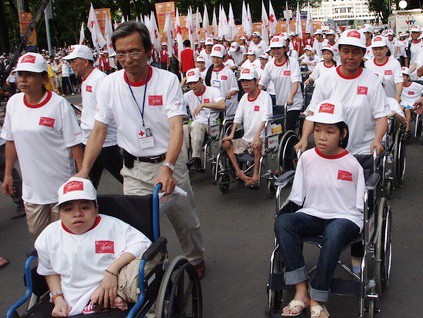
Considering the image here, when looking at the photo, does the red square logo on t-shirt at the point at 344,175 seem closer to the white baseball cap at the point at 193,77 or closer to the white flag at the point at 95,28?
the white baseball cap at the point at 193,77

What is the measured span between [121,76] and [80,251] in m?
1.31

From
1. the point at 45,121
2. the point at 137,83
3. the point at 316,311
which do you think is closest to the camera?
the point at 316,311

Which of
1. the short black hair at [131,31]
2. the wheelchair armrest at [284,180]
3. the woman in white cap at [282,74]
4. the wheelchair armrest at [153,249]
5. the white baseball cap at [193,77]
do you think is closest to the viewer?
the wheelchair armrest at [153,249]

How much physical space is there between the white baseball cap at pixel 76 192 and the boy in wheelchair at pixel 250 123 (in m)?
3.60

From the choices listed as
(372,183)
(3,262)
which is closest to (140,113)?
(372,183)

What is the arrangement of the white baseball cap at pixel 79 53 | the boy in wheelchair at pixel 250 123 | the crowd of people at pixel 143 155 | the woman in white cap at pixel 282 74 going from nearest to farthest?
the crowd of people at pixel 143 155 → the white baseball cap at pixel 79 53 → the boy in wheelchair at pixel 250 123 → the woman in white cap at pixel 282 74

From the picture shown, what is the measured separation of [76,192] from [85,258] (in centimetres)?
37

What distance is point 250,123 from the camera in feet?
22.3

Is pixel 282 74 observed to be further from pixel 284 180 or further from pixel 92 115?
pixel 284 180

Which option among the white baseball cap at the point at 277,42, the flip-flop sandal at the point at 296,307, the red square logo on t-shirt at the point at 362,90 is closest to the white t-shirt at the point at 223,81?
the white baseball cap at the point at 277,42

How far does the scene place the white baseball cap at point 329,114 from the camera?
12.0 ft

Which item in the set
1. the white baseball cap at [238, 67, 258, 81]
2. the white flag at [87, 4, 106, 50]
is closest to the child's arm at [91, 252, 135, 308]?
the white baseball cap at [238, 67, 258, 81]

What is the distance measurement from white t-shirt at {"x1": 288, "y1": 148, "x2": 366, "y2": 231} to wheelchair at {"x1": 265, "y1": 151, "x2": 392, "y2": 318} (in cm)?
8

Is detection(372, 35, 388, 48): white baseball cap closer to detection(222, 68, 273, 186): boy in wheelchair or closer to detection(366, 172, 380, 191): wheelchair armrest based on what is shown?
detection(222, 68, 273, 186): boy in wheelchair
